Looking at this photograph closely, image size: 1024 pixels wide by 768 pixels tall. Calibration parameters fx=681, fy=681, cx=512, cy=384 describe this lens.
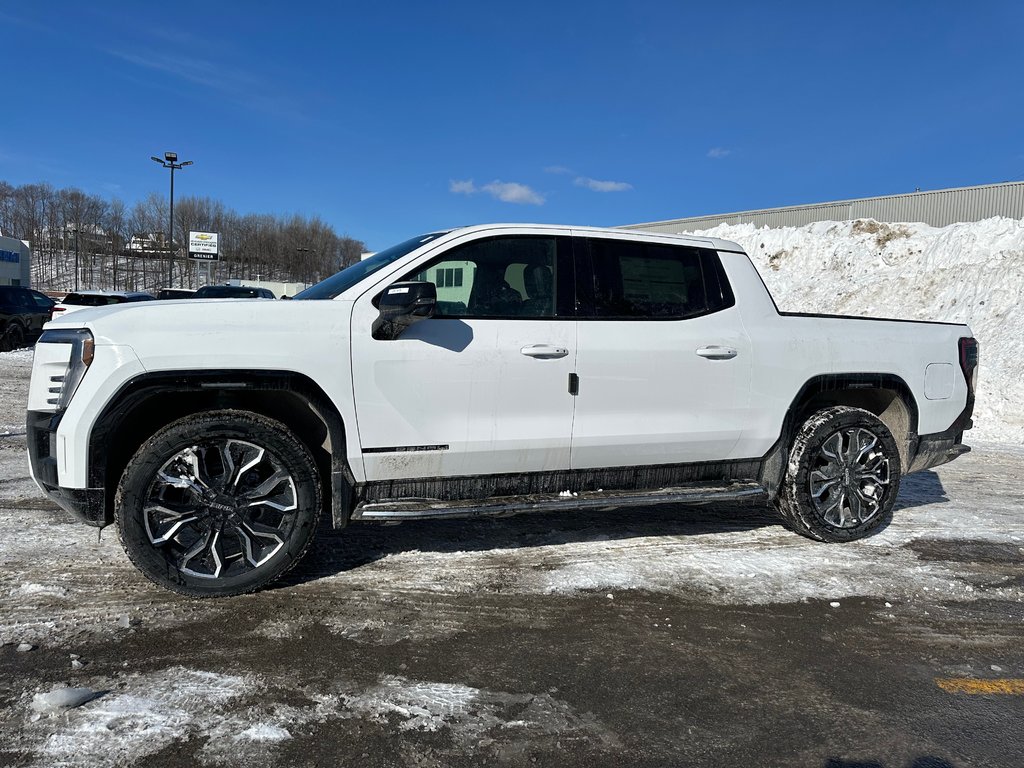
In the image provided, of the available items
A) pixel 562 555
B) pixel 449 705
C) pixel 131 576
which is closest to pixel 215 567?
pixel 131 576

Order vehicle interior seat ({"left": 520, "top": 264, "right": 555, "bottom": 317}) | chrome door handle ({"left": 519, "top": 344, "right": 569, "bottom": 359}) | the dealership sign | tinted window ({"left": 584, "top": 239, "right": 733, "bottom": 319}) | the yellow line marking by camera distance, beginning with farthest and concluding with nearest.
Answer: the dealership sign, tinted window ({"left": 584, "top": 239, "right": 733, "bottom": 319}), vehicle interior seat ({"left": 520, "top": 264, "right": 555, "bottom": 317}), chrome door handle ({"left": 519, "top": 344, "right": 569, "bottom": 359}), the yellow line marking

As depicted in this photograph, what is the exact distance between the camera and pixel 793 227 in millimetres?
21266

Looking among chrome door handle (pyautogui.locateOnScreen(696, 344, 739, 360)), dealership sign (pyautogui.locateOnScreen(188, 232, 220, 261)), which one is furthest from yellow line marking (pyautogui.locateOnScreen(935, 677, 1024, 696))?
dealership sign (pyautogui.locateOnScreen(188, 232, 220, 261))

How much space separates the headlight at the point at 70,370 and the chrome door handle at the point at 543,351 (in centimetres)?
214

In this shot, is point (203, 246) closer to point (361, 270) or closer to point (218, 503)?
point (361, 270)

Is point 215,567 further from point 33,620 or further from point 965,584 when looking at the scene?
point 965,584

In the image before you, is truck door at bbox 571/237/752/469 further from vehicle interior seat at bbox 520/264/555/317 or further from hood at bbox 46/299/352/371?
hood at bbox 46/299/352/371

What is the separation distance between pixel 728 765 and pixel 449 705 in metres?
1.03

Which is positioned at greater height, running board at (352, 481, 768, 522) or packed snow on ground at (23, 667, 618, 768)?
running board at (352, 481, 768, 522)

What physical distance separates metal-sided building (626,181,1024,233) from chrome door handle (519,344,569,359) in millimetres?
18119

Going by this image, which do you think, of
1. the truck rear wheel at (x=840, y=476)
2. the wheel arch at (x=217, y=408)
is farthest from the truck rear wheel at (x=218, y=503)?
the truck rear wheel at (x=840, y=476)

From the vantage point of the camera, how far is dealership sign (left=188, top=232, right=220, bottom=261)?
53.8m

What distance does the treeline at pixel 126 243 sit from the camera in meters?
61.2

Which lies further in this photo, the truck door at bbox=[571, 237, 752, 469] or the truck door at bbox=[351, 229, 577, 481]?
the truck door at bbox=[571, 237, 752, 469]
